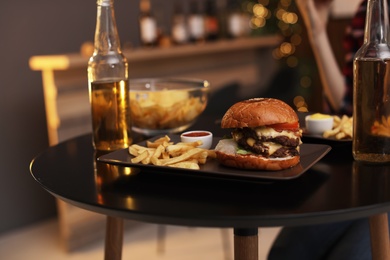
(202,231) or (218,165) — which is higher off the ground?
(218,165)

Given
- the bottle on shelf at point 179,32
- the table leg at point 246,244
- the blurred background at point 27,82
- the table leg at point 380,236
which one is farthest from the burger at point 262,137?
the bottle on shelf at point 179,32

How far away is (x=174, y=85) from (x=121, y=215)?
2.86 ft

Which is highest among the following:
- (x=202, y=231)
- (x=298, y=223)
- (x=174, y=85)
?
(x=174, y=85)

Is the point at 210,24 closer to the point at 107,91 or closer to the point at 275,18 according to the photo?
the point at 275,18

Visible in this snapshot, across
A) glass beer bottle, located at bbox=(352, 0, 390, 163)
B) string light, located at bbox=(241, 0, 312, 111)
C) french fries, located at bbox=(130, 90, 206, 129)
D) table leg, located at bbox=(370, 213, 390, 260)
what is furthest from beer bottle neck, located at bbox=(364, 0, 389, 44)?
string light, located at bbox=(241, 0, 312, 111)

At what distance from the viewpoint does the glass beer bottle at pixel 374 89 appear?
3.41ft

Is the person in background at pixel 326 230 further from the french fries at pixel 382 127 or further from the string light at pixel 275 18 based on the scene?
the string light at pixel 275 18

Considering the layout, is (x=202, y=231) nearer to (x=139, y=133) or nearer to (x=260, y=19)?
(x=139, y=133)

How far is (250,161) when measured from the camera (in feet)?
3.14

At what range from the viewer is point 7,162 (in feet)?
9.70

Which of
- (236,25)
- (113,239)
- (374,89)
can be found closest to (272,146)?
(374,89)

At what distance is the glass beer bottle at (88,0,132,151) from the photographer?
126 cm

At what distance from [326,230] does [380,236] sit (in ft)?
1.01

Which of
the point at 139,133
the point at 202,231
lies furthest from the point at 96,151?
the point at 202,231
